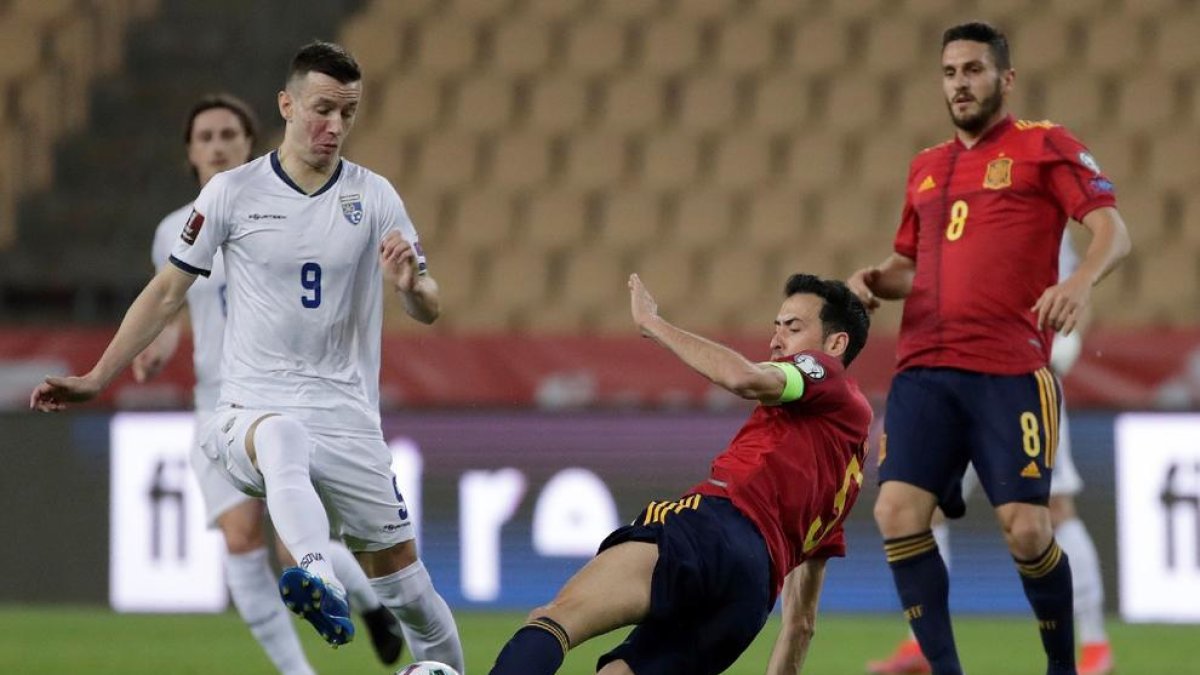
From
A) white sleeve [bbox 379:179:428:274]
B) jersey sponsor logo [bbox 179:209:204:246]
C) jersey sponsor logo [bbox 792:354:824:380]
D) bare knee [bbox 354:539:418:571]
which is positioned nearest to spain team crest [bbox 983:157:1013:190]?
jersey sponsor logo [bbox 792:354:824:380]

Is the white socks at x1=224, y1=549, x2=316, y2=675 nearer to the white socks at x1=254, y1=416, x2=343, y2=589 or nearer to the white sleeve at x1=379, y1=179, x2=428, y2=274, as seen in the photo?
the white socks at x1=254, y1=416, x2=343, y2=589

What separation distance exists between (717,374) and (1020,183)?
162 cm

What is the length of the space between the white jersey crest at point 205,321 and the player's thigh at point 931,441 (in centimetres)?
251

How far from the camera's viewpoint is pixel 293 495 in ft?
17.5

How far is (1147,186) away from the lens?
1323cm

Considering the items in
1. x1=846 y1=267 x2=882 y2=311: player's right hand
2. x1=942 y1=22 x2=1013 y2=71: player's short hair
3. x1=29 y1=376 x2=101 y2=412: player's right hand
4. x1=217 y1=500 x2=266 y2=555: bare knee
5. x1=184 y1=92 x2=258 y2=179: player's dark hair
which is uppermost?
x1=942 y1=22 x2=1013 y2=71: player's short hair

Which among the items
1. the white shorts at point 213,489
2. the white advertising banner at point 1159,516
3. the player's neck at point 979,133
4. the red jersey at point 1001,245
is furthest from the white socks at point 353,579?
the white advertising banner at point 1159,516

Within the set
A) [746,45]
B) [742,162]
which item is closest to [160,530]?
[742,162]

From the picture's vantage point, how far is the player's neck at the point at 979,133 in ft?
20.6

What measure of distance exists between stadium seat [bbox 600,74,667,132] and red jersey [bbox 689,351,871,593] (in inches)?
350

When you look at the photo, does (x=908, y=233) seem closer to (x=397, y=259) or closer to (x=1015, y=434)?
(x=1015, y=434)

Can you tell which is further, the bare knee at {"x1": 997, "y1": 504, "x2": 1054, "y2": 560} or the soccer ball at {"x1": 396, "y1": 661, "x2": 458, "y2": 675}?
the bare knee at {"x1": 997, "y1": 504, "x2": 1054, "y2": 560}

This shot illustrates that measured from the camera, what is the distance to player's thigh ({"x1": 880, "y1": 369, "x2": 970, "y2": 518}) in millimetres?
6141

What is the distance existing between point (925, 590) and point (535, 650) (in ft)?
5.65
